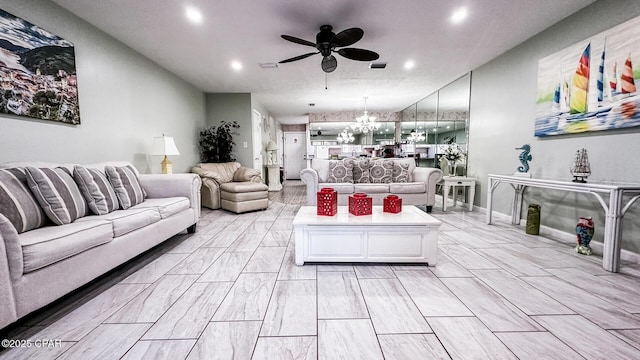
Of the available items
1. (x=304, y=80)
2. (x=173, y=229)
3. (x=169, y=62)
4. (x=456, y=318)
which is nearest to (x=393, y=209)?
(x=456, y=318)

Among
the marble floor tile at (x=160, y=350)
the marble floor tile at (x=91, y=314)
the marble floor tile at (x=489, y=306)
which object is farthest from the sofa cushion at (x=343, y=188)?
the marble floor tile at (x=160, y=350)

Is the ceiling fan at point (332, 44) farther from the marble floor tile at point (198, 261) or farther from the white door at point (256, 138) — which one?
the white door at point (256, 138)

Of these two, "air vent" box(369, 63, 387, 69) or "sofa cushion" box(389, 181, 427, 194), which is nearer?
"air vent" box(369, 63, 387, 69)

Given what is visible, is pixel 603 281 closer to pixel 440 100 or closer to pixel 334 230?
pixel 334 230

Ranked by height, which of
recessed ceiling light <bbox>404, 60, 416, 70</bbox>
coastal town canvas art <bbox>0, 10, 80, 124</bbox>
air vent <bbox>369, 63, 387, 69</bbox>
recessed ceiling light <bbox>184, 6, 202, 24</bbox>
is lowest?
coastal town canvas art <bbox>0, 10, 80, 124</bbox>

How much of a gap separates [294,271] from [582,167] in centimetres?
284

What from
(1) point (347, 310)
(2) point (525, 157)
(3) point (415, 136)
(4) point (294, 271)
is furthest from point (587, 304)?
(3) point (415, 136)

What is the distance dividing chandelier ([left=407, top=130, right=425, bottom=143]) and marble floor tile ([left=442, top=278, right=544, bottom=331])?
5706mm

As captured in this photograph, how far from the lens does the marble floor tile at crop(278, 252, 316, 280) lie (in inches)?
74.7

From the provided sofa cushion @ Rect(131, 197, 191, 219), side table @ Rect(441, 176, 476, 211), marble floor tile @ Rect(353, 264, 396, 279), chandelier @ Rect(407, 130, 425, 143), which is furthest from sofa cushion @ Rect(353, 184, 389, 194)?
chandelier @ Rect(407, 130, 425, 143)

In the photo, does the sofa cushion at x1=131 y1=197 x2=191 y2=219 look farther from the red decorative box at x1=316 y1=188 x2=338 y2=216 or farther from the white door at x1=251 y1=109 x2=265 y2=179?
the white door at x1=251 y1=109 x2=265 y2=179

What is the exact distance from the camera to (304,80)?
4.69 m

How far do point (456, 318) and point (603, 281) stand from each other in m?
1.37

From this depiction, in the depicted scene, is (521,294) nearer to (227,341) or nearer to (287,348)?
(287,348)
